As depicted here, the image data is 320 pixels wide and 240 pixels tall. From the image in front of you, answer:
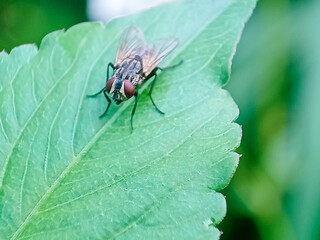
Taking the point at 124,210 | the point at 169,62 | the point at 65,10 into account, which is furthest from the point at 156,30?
the point at 65,10

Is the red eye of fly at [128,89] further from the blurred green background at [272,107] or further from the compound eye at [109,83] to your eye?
the blurred green background at [272,107]

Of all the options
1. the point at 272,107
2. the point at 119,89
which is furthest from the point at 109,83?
the point at 272,107

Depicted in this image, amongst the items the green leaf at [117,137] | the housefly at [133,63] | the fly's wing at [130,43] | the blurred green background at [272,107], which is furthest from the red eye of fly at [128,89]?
the blurred green background at [272,107]

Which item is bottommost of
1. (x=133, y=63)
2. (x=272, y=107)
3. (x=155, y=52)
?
(x=272, y=107)

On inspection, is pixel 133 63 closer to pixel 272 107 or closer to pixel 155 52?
pixel 155 52

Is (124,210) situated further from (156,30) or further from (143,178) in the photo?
(156,30)

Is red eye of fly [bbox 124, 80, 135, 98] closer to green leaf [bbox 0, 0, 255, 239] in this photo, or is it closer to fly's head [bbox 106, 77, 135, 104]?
fly's head [bbox 106, 77, 135, 104]
